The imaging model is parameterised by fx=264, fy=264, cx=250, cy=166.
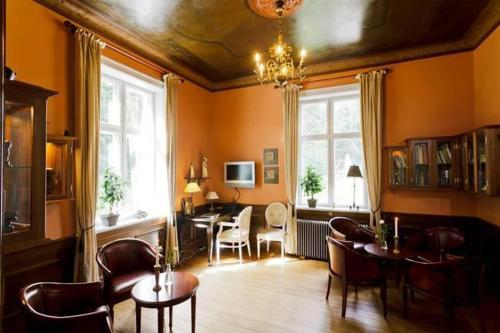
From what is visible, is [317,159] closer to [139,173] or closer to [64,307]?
[139,173]

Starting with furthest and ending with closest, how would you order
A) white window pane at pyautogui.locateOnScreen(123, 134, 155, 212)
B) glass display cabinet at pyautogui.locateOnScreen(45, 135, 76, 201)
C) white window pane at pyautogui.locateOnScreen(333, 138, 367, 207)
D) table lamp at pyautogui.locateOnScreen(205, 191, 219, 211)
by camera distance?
table lamp at pyautogui.locateOnScreen(205, 191, 219, 211) → white window pane at pyautogui.locateOnScreen(333, 138, 367, 207) → white window pane at pyautogui.locateOnScreen(123, 134, 155, 212) → glass display cabinet at pyautogui.locateOnScreen(45, 135, 76, 201)

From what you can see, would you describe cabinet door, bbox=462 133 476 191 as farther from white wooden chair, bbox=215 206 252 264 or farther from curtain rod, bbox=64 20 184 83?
curtain rod, bbox=64 20 184 83

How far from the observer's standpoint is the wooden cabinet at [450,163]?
3.09 metres

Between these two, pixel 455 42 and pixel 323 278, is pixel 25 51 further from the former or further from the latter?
pixel 455 42

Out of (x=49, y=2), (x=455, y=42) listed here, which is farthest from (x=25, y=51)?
(x=455, y=42)

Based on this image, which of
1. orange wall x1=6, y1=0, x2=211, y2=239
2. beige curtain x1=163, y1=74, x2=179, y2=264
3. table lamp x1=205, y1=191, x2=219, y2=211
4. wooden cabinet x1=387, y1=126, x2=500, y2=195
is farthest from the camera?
table lamp x1=205, y1=191, x2=219, y2=211

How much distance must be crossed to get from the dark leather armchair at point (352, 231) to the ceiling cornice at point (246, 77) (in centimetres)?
268

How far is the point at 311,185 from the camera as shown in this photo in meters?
4.89

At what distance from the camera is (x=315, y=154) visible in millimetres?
5160

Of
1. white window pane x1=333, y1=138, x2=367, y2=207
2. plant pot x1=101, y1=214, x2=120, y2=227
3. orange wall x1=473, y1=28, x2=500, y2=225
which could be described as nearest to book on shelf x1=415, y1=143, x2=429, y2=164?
orange wall x1=473, y1=28, x2=500, y2=225

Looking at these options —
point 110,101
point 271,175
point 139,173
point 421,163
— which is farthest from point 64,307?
point 421,163

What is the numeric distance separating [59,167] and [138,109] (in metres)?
1.86

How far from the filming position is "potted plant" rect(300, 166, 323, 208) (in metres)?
4.89

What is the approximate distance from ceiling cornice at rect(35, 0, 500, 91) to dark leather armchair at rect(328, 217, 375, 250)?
2680mm
